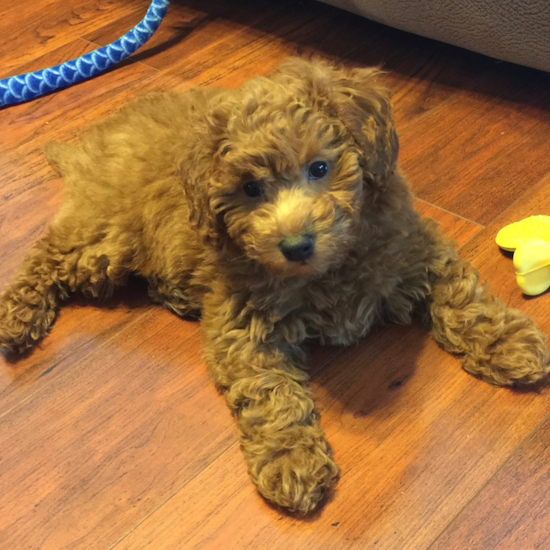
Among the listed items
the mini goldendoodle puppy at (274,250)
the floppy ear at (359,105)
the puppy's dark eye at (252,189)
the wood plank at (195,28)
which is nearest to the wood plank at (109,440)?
the mini goldendoodle puppy at (274,250)

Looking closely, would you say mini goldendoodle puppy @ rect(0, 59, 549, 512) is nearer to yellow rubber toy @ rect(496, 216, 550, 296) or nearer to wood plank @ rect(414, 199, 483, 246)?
yellow rubber toy @ rect(496, 216, 550, 296)

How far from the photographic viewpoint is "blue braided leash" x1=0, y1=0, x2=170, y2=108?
3.01 m

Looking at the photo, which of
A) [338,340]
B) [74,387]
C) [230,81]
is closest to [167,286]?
[74,387]

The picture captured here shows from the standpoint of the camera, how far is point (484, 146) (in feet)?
7.75

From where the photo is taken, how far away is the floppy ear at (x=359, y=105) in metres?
1.43

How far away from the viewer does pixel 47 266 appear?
6.68 ft

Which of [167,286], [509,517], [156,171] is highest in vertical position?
[156,171]

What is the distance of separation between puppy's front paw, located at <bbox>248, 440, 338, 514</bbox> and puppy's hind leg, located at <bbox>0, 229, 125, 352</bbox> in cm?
83

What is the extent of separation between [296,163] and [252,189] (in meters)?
0.12

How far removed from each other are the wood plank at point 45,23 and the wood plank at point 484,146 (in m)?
1.90

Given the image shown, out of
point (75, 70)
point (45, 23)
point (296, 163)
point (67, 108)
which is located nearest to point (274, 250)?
point (296, 163)

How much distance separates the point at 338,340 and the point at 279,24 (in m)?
2.08

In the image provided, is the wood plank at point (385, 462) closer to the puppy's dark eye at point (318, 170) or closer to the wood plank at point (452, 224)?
the wood plank at point (452, 224)

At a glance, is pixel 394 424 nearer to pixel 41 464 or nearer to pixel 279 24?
pixel 41 464
